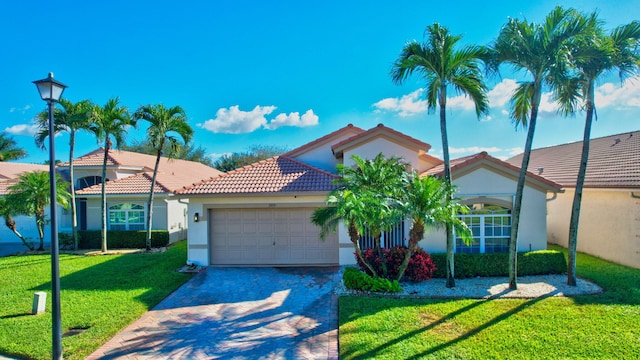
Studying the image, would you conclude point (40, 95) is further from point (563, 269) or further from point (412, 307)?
point (563, 269)

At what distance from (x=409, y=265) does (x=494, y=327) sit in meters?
3.57

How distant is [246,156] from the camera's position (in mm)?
54719

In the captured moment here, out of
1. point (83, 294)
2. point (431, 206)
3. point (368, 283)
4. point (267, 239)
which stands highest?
point (431, 206)

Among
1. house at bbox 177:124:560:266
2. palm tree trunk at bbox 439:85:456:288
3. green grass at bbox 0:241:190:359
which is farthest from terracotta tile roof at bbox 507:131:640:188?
green grass at bbox 0:241:190:359

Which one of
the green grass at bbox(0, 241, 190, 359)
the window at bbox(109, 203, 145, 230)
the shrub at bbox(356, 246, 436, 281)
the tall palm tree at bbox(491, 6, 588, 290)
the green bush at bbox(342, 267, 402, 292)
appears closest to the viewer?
the green grass at bbox(0, 241, 190, 359)

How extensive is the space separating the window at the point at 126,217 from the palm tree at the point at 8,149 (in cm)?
3244

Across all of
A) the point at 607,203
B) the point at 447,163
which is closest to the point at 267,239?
the point at 447,163

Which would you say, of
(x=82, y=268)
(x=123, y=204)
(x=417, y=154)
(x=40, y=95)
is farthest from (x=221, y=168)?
(x=40, y=95)

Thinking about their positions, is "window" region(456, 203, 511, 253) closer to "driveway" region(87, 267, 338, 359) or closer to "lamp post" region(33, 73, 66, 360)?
"driveway" region(87, 267, 338, 359)

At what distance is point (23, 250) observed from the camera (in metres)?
18.5

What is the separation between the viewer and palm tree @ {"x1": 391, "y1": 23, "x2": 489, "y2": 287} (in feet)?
30.8

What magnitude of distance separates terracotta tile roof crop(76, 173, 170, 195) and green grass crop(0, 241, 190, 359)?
14.2 feet

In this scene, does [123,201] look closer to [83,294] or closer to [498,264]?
[83,294]

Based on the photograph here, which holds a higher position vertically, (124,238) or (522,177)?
(522,177)
